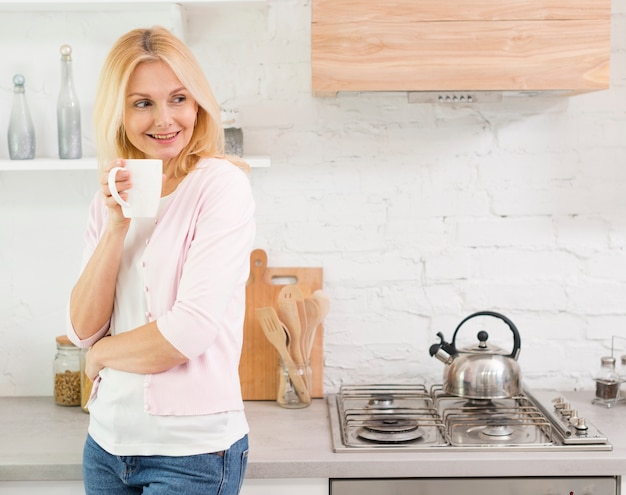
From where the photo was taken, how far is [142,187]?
5.11ft

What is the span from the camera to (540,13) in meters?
2.08

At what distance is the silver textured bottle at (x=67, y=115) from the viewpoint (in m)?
2.39

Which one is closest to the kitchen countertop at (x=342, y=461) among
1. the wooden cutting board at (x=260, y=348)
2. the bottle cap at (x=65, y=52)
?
the wooden cutting board at (x=260, y=348)

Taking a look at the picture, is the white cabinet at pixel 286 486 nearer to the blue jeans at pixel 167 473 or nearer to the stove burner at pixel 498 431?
the blue jeans at pixel 167 473

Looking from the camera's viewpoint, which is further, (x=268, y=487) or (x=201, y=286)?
(x=268, y=487)

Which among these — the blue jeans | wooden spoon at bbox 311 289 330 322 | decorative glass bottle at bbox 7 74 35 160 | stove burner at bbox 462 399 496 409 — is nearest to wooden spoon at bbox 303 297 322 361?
wooden spoon at bbox 311 289 330 322

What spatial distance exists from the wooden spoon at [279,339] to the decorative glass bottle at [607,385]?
0.84 meters

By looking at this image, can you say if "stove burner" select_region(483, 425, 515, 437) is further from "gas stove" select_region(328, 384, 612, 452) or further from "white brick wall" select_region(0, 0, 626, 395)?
"white brick wall" select_region(0, 0, 626, 395)

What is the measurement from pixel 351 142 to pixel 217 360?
3.51ft

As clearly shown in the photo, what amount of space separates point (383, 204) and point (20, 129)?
3.47 ft

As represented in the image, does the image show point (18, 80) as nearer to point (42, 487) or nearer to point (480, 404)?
point (42, 487)

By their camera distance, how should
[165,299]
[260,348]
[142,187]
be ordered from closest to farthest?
[142,187]
[165,299]
[260,348]

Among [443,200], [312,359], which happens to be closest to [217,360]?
[312,359]

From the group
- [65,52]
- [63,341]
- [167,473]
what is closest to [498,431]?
[167,473]
